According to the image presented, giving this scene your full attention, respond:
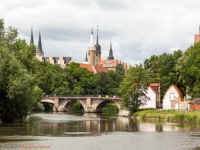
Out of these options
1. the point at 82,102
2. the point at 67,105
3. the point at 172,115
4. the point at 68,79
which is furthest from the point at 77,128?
the point at 68,79

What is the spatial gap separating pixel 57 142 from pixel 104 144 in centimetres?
354

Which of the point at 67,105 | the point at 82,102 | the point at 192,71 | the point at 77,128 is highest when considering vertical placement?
the point at 192,71

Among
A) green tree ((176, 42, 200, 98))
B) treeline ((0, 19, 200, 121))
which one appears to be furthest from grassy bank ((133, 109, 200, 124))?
green tree ((176, 42, 200, 98))

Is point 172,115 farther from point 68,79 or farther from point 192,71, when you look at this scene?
point 68,79

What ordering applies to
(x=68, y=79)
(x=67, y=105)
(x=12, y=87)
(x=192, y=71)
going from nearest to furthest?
1. (x=12, y=87)
2. (x=192, y=71)
3. (x=67, y=105)
4. (x=68, y=79)

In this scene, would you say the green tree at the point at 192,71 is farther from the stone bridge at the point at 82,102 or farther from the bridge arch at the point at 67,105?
the bridge arch at the point at 67,105

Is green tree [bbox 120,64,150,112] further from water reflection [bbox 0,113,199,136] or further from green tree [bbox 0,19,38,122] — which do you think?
green tree [bbox 0,19,38,122]

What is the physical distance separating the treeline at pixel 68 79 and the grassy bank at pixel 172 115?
5148 millimetres

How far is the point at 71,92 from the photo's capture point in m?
135

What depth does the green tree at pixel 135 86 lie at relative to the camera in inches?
3174

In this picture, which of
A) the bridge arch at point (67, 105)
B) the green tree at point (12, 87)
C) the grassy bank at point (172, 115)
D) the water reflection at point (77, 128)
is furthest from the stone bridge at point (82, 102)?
the green tree at point (12, 87)

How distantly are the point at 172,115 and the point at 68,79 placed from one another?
3053 inches

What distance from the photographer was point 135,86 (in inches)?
3196

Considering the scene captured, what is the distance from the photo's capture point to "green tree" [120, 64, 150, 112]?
80625 millimetres
